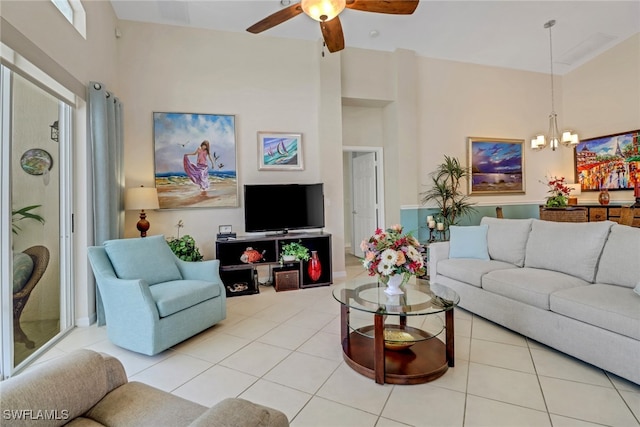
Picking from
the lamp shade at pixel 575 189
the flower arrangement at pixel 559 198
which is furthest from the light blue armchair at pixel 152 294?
the lamp shade at pixel 575 189

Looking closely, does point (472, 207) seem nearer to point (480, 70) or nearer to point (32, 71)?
point (480, 70)

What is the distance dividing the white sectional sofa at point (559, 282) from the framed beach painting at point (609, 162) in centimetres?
389

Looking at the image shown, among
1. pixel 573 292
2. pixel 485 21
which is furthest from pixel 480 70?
pixel 573 292

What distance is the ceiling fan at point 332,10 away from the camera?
7.36 ft

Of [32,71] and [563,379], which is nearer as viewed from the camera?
[563,379]

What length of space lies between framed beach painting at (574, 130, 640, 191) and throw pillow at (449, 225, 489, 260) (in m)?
4.02

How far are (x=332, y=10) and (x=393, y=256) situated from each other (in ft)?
5.81

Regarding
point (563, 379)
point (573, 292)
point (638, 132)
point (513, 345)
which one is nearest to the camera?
point (563, 379)

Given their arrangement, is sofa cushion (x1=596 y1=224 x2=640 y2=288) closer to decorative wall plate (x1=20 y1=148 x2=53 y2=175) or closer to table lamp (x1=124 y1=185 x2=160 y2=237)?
table lamp (x1=124 y1=185 x2=160 y2=237)

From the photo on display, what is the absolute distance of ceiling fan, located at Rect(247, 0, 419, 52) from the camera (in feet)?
7.36

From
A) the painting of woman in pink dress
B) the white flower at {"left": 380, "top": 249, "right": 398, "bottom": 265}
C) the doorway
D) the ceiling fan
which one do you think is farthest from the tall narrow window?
the doorway

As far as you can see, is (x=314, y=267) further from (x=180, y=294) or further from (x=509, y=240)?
(x=509, y=240)

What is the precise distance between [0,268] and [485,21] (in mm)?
6144

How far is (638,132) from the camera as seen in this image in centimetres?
545
